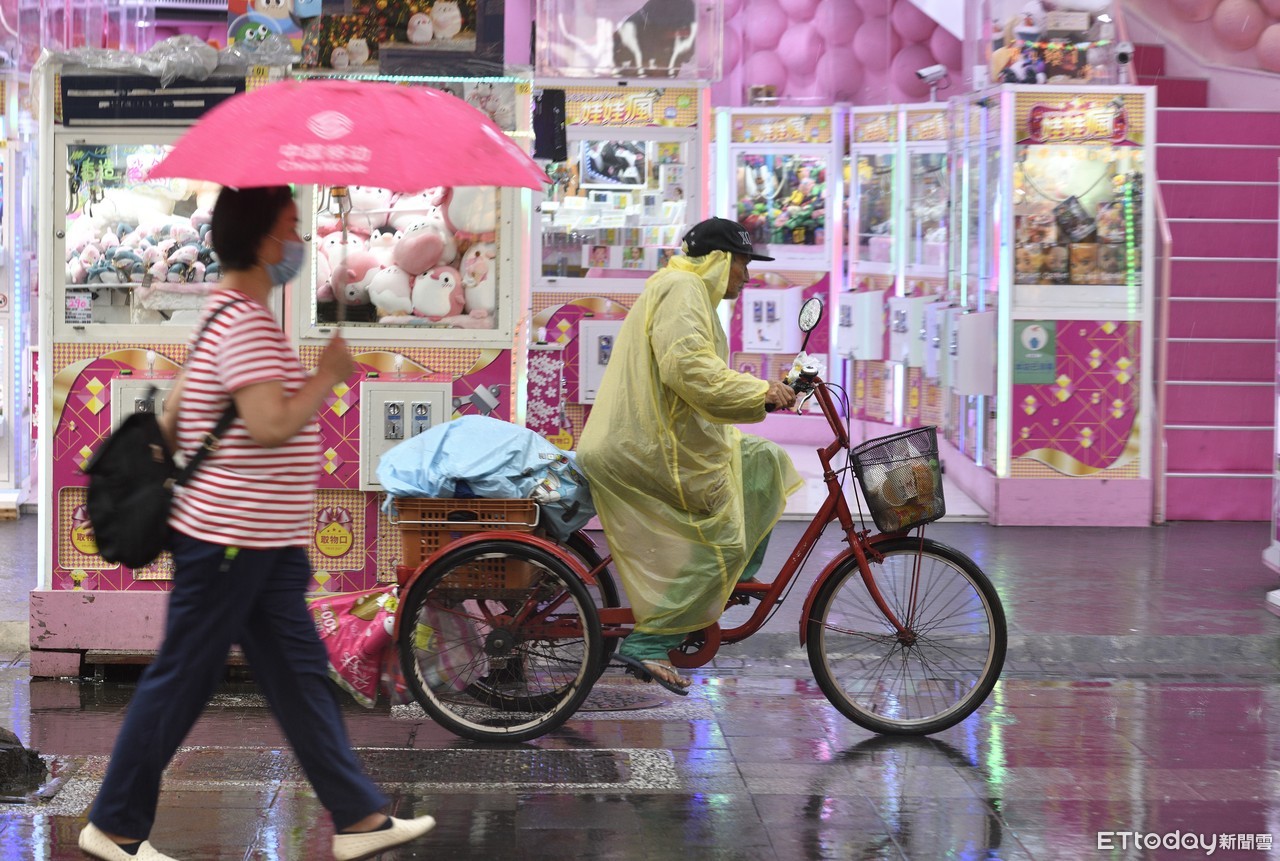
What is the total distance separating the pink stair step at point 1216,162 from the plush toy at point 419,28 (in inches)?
235

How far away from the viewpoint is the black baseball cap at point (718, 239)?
5.19 meters

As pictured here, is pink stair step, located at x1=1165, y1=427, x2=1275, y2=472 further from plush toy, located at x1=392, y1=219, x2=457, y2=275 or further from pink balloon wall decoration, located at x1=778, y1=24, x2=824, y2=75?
plush toy, located at x1=392, y1=219, x2=457, y2=275

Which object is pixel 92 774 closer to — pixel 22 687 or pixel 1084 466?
pixel 22 687

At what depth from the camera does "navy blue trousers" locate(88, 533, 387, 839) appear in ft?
A: 12.1

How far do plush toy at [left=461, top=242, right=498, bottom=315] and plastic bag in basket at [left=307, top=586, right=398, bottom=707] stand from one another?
3.71 feet

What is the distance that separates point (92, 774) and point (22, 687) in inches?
50.7

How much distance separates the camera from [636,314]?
17.1ft

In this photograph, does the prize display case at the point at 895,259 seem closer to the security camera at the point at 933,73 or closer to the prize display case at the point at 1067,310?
the security camera at the point at 933,73

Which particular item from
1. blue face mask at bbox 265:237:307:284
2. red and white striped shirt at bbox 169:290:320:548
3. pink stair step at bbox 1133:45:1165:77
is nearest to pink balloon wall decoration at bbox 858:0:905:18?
pink stair step at bbox 1133:45:1165:77

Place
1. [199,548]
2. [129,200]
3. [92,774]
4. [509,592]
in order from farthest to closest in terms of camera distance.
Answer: [129,200] → [509,592] → [92,774] → [199,548]

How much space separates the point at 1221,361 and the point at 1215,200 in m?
1.08

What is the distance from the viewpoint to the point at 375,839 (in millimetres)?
Result: 3840

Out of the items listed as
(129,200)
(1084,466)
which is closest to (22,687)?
(129,200)

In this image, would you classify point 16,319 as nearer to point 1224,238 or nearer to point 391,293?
point 391,293
